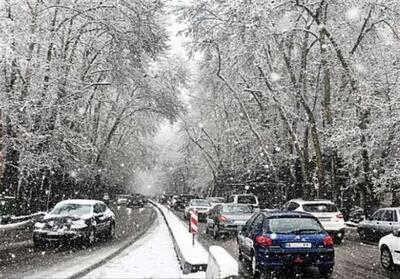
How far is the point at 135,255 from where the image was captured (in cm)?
1513

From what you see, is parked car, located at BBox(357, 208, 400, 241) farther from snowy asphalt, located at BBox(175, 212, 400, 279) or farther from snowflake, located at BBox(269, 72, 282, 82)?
snowflake, located at BBox(269, 72, 282, 82)

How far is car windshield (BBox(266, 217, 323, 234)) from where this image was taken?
1176 cm

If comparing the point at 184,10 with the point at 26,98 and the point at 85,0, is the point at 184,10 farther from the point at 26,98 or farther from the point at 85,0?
the point at 26,98

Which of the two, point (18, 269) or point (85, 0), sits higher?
point (85, 0)

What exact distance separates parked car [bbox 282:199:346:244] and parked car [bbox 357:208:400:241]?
127 cm

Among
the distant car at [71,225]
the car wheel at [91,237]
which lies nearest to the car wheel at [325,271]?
the distant car at [71,225]

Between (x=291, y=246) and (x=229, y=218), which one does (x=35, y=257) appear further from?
(x=229, y=218)

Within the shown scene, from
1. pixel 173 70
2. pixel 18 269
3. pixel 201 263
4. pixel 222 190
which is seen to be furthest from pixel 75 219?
pixel 222 190

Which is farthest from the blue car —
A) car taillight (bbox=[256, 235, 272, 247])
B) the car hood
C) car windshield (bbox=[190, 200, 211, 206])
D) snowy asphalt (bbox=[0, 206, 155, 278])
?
car windshield (bbox=[190, 200, 211, 206])

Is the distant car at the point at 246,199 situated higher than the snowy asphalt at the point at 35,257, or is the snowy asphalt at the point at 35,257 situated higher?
the distant car at the point at 246,199

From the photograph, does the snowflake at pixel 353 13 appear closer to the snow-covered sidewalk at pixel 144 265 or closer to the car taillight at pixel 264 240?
the snow-covered sidewalk at pixel 144 265

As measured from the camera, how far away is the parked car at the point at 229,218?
22219mm

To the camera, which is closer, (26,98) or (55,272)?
(55,272)

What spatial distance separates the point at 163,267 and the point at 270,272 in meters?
2.57
